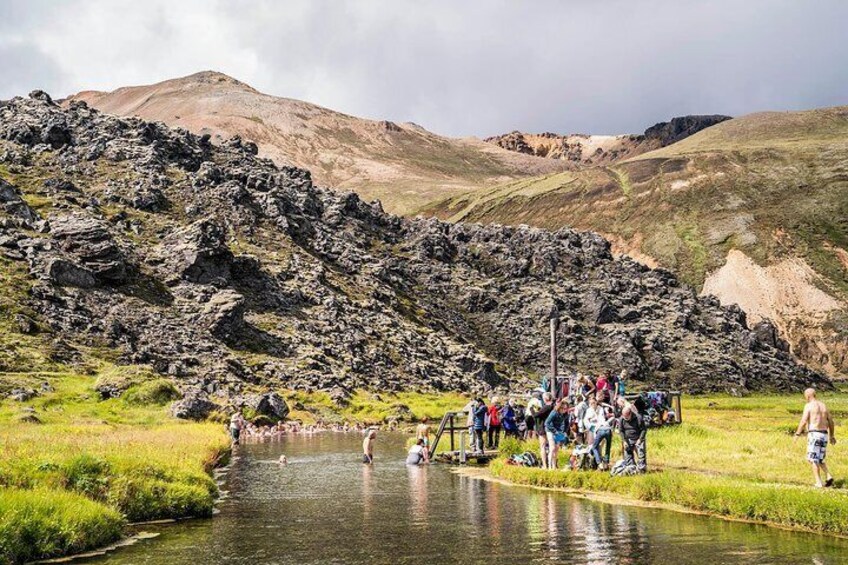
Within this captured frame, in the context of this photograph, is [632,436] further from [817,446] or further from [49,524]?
[49,524]

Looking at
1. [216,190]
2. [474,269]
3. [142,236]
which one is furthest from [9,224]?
[474,269]

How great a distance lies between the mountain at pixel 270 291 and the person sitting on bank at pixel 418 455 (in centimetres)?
3815

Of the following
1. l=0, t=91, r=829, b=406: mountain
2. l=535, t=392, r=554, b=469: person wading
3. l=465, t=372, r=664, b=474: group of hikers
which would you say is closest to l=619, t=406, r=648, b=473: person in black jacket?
l=465, t=372, r=664, b=474: group of hikers

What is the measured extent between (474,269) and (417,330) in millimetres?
47045

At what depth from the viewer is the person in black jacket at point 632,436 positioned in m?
34.0

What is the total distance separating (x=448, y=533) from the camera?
83.1 feet

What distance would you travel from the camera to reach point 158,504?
28.6 meters

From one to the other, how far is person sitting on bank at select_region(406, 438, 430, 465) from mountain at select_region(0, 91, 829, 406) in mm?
38147

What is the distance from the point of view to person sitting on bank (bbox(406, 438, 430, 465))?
5047cm

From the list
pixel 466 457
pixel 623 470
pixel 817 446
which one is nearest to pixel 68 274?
pixel 466 457

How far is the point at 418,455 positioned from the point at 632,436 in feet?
63.7

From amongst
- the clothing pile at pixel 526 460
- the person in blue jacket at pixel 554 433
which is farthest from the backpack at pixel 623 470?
the clothing pile at pixel 526 460

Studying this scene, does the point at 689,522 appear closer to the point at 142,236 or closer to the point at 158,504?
the point at 158,504

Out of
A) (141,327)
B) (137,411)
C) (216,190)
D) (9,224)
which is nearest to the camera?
(137,411)
